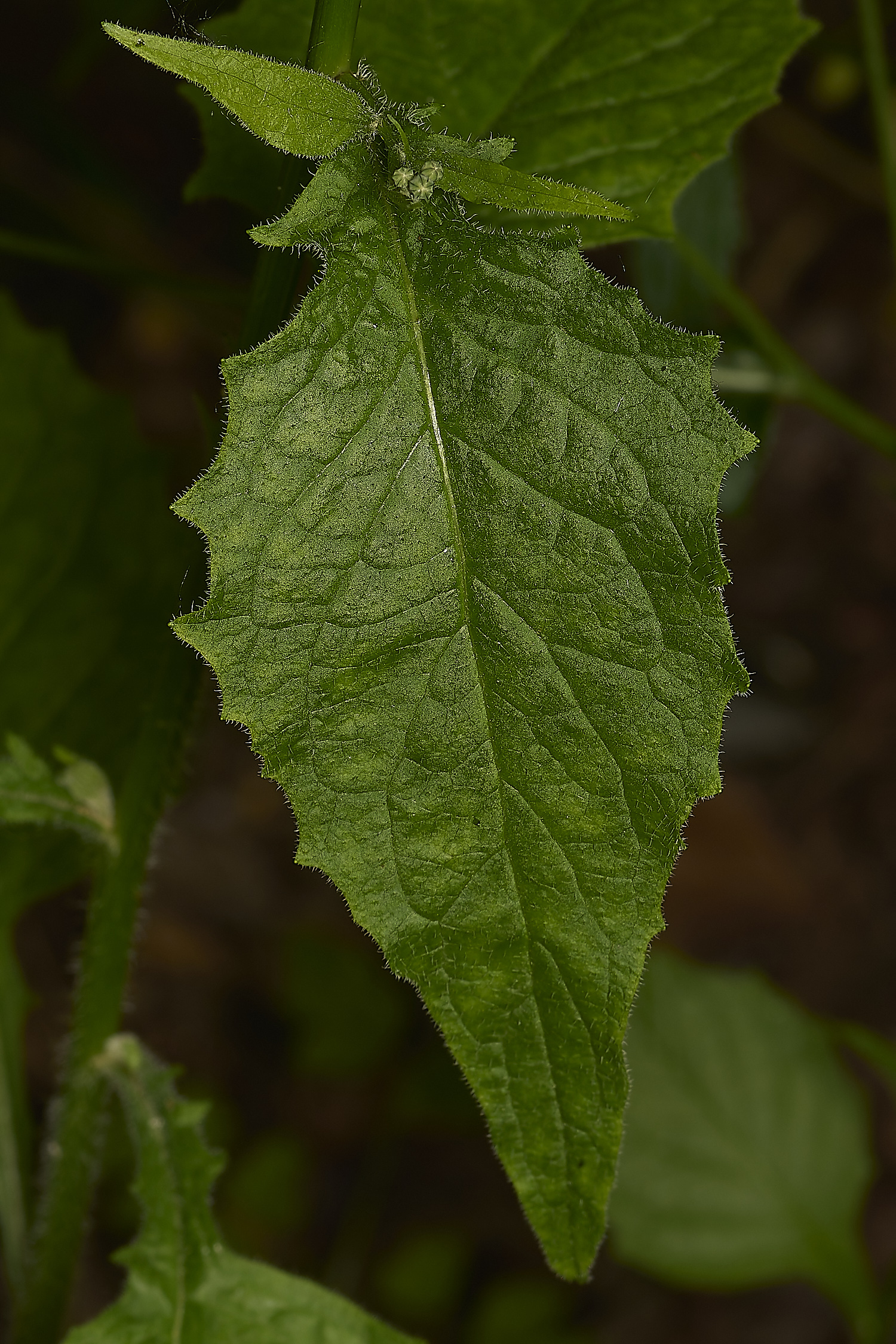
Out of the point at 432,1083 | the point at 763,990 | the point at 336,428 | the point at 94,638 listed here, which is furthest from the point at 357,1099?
the point at 336,428

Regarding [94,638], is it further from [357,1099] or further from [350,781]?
Result: [357,1099]

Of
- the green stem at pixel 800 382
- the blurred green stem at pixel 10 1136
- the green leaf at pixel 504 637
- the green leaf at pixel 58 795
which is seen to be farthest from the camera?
the green stem at pixel 800 382

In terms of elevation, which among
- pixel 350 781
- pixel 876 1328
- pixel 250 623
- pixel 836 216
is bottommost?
pixel 876 1328

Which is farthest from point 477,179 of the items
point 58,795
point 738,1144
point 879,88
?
point 738,1144

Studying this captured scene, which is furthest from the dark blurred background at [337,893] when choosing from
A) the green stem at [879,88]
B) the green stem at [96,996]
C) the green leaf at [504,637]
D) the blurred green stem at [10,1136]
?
the green leaf at [504,637]

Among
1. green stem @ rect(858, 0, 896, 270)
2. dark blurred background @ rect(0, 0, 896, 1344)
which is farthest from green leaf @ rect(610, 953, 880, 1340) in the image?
green stem @ rect(858, 0, 896, 270)

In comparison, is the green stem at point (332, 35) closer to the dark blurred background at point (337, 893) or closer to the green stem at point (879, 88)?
the green stem at point (879, 88)

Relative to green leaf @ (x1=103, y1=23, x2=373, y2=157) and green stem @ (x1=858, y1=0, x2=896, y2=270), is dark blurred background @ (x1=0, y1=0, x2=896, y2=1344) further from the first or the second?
green leaf @ (x1=103, y1=23, x2=373, y2=157)
